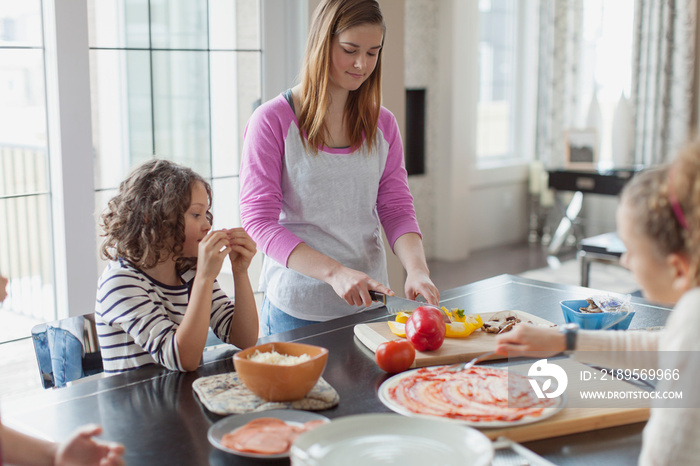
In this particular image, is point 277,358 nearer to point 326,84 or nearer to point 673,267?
point 673,267

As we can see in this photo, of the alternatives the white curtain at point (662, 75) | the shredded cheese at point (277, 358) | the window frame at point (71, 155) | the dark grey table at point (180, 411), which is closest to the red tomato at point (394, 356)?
the dark grey table at point (180, 411)

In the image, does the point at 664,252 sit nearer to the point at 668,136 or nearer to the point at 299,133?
the point at 299,133

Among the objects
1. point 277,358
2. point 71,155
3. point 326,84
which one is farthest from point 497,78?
point 277,358

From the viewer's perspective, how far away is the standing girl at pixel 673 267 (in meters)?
0.92

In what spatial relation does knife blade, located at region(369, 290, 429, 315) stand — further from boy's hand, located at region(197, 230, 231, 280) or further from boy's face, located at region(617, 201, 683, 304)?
boy's face, located at region(617, 201, 683, 304)

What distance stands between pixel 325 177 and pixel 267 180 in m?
0.15

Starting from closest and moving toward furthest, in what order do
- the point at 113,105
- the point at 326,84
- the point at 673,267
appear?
the point at 673,267
the point at 326,84
the point at 113,105

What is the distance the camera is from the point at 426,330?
1540 mm

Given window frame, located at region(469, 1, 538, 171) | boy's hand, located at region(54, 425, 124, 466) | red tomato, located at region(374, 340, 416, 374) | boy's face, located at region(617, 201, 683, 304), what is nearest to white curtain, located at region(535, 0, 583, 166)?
window frame, located at region(469, 1, 538, 171)

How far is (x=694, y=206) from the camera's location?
0.91m

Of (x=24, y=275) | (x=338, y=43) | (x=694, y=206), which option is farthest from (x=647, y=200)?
(x=24, y=275)

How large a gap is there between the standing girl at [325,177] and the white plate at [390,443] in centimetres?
69

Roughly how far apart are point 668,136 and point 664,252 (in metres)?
5.82

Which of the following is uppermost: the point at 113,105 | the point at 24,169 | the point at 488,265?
the point at 113,105
